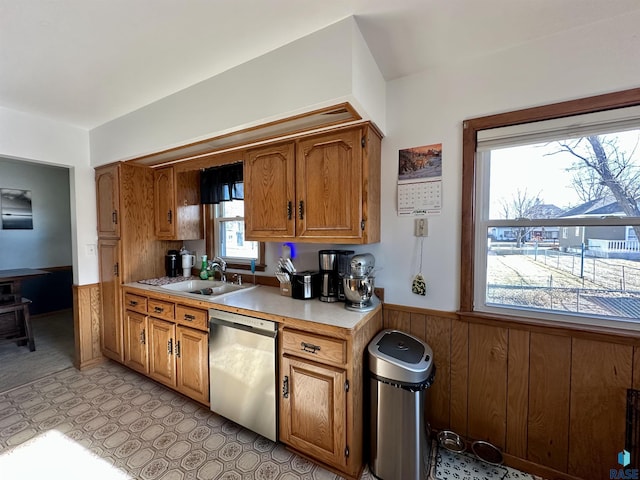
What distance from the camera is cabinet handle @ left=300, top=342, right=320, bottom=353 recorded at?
1.56m

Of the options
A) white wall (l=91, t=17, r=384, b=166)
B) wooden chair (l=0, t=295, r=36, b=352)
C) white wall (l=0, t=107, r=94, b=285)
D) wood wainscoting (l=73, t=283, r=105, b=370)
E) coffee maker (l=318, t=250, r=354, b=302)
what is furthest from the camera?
wooden chair (l=0, t=295, r=36, b=352)

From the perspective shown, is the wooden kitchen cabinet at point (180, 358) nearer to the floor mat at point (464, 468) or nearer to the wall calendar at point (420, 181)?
the floor mat at point (464, 468)

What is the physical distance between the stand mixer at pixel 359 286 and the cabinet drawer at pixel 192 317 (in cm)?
112

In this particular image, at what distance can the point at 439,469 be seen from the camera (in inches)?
63.6

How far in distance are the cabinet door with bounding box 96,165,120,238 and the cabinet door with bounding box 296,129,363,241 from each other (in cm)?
204

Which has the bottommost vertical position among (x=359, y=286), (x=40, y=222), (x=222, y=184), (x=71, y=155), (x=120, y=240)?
(x=359, y=286)

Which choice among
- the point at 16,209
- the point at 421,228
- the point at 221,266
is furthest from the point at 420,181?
the point at 16,209

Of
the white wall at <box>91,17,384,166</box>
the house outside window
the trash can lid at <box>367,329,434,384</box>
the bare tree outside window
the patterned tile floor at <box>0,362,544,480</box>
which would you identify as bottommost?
the patterned tile floor at <box>0,362,544,480</box>

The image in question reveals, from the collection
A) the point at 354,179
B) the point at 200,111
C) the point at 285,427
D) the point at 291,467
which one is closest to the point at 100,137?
the point at 200,111

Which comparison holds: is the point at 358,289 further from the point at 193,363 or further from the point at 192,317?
the point at 193,363

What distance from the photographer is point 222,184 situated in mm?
2732

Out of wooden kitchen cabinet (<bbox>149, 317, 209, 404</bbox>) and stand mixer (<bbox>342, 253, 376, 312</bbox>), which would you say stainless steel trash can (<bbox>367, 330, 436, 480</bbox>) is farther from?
wooden kitchen cabinet (<bbox>149, 317, 209, 404</bbox>)

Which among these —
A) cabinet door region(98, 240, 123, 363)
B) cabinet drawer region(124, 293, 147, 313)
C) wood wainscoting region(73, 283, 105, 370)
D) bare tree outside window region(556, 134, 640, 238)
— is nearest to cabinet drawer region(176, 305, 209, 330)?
cabinet drawer region(124, 293, 147, 313)

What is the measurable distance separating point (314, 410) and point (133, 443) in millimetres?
1309
